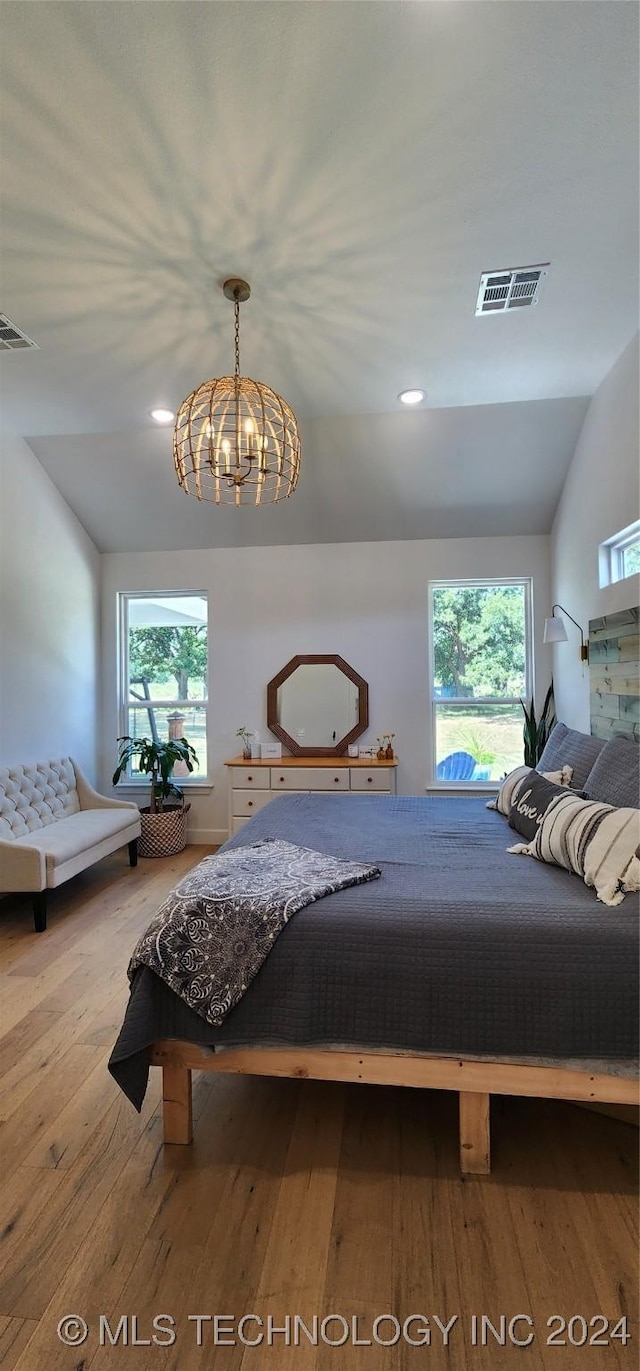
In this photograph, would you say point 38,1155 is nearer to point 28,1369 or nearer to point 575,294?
point 28,1369

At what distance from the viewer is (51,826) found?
12.3 feet

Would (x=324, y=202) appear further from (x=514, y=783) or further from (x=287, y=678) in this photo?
(x=287, y=678)

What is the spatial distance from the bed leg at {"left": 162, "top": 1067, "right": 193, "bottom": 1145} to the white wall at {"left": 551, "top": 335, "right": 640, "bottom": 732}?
2.53 meters

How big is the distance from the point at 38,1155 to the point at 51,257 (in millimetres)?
2974

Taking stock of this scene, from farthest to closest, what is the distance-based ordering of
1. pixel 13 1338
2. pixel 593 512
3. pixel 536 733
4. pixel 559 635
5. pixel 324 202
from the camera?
1. pixel 536 733
2. pixel 559 635
3. pixel 593 512
4. pixel 324 202
5. pixel 13 1338

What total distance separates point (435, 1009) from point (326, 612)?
11.0ft

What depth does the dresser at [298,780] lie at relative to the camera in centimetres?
402

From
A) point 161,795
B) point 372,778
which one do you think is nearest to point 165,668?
point 161,795

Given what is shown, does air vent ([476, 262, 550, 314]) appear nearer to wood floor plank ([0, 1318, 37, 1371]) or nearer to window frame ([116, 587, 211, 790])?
window frame ([116, 587, 211, 790])

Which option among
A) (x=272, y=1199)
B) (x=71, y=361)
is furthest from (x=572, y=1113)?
(x=71, y=361)

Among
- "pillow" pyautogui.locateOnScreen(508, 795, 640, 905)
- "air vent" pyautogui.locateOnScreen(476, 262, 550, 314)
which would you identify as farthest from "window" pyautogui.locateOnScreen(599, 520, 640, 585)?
"pillow" pyautogui.locateOnScreen(508, 795, 640, 905)

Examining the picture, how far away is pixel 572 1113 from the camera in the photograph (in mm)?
1755

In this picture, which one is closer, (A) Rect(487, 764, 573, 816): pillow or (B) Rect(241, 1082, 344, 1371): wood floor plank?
(B) Rect(241, 1082, 344, 1371): wood floor plank

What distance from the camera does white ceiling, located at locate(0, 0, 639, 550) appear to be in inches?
58.2
